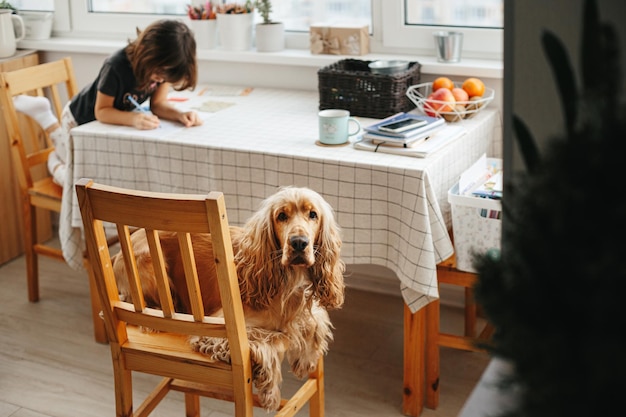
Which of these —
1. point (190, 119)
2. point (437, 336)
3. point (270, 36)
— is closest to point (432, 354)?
point (437, 336)

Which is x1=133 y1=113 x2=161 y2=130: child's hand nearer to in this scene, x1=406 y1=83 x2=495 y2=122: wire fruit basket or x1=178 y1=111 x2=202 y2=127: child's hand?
x1=178 y1=111 x2=202 y2=127: child's hand

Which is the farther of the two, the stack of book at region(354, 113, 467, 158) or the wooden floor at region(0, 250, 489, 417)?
the wooden floor at region(0, 250, 489, 417)

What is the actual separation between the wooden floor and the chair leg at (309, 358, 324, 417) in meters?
0.24

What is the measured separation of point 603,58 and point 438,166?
1.63 metres

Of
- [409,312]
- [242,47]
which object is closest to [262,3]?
[242,47]

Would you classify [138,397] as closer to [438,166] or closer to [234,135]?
[234,135]

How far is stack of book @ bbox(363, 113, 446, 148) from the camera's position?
221cm

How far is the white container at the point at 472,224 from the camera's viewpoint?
6.98 feet

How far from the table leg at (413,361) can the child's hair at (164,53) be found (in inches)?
41.5

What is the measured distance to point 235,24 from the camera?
10.2 ft

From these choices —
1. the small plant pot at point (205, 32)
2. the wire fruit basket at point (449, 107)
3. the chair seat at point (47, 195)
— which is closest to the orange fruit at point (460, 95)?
the wire fruit basket at point (449, 107)

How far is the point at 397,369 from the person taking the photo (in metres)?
2.56

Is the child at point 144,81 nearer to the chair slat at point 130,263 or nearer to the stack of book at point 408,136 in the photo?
the stack of book at point 408,136

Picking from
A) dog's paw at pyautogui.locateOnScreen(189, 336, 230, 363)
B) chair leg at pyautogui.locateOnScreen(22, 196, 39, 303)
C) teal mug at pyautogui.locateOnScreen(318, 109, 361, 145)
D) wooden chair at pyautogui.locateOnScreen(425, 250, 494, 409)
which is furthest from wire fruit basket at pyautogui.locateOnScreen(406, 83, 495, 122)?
chair leg at pyautogui.locateOnScreen(22, 196, 39, 303)
